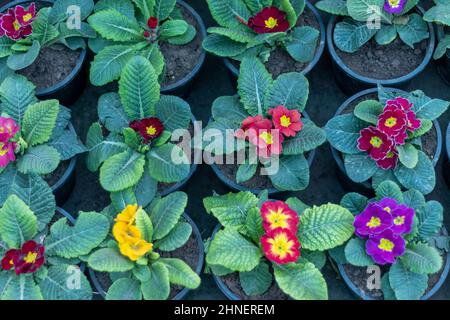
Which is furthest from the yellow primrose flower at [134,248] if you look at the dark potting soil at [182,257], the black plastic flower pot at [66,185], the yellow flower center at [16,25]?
the yellow flower center at [16,25]

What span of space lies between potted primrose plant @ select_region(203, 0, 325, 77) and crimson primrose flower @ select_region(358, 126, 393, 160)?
0.47 meters

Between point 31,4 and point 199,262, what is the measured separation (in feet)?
5.00

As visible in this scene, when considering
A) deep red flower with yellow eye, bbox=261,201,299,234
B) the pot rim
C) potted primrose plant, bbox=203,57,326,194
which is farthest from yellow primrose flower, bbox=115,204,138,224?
the pot rim

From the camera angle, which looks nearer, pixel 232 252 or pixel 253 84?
pixel 232 252

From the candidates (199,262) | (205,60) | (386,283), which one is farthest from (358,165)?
(205,60)

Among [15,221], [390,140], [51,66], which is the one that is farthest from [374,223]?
[51,66]

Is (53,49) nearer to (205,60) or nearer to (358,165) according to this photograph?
(205,60)

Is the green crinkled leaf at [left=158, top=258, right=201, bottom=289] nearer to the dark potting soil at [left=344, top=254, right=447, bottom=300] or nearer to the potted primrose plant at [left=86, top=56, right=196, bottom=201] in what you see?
the potted primrose plant at [left=86, top=56, right=196, bottom=201]

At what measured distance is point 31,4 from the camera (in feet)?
10.5

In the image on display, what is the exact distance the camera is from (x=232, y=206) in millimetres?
2908

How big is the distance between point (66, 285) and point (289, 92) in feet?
4.39

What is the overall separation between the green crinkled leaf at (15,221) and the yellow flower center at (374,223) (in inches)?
57.5

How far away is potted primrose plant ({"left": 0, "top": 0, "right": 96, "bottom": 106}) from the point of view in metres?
3.17

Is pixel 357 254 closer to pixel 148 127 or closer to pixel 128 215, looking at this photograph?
pixel 128 215
